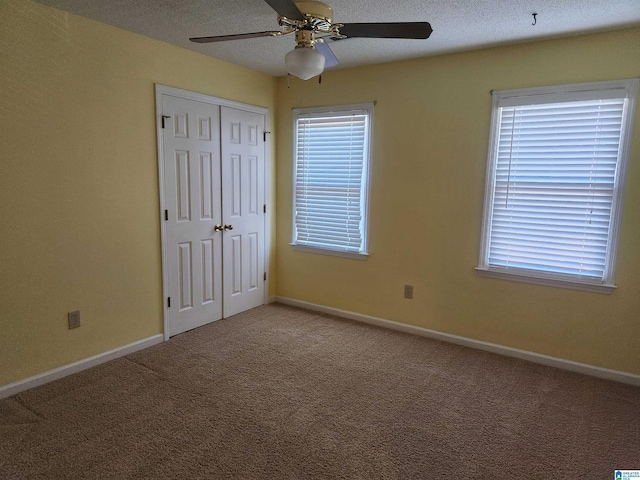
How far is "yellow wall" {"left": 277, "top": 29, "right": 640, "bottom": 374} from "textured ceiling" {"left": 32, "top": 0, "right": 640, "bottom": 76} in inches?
8.7

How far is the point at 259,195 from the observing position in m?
4.25

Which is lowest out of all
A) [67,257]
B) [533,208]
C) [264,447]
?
[264,447]

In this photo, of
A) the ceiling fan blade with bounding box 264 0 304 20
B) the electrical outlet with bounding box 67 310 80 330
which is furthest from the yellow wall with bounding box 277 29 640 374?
the electrical outlet with bounding box 67 310 80 330

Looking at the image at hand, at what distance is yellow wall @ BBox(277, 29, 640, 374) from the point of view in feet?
9.26

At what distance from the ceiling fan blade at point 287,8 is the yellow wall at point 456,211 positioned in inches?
75.8

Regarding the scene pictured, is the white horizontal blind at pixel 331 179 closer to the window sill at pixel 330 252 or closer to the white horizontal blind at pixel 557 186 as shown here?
the window sill at pixel 330 252

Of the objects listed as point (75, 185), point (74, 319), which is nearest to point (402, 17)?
point (75, 185)

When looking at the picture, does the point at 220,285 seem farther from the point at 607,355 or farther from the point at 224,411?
the point at 607,355

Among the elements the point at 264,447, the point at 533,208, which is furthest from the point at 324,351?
the point at 533,208

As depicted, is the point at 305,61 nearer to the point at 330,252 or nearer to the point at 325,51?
the point at 325,51

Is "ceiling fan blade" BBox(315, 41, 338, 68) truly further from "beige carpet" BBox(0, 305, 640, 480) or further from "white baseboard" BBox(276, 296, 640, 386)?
"white baseboard" BBox(276, 296, 640, 386)

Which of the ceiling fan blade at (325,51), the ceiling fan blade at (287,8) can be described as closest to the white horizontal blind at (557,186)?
the ceiling fan blade at (325,51)

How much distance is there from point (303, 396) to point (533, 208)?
7.15 ft

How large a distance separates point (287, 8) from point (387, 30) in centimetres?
52
